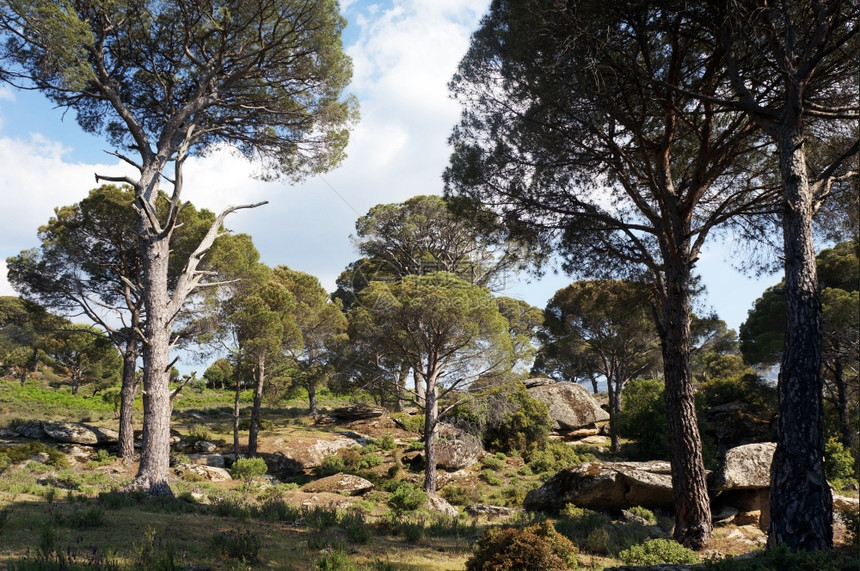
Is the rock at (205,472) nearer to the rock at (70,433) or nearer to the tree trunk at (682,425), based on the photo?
the rock at (70,433)

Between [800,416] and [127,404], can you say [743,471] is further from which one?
[127,404]

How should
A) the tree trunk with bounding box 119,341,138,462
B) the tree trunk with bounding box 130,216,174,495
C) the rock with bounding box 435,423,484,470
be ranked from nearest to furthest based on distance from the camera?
the tree trunk with bounding box 130,216,174,495 < the tree trunk with bounding box 119,341,138,462 < the rock with bounding box 435,423,484,470

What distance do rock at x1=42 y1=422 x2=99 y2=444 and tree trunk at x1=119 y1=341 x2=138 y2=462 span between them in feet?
6.50

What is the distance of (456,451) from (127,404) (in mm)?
13274

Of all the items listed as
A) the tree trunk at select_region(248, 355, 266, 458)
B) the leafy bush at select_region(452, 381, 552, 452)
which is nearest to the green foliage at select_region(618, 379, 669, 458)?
the leafy bush at select_region(452, 381, 552, 452)

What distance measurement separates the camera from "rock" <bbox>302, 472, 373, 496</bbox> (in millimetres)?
17422

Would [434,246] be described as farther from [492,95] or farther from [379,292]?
[492,95]

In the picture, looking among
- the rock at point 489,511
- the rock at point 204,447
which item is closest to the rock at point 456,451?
the rock at point 489,511

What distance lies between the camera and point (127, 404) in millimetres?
19578

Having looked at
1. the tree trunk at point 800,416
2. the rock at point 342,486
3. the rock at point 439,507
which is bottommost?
the rock at point 342,486

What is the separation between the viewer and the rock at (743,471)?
37.4ft

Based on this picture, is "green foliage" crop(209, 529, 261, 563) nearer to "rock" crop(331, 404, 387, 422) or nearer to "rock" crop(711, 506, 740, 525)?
"rock" crop(711, 506, 740, 525)

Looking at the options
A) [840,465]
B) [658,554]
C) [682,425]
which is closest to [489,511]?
[682,425]

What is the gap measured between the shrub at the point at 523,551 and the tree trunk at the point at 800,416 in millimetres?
2314
